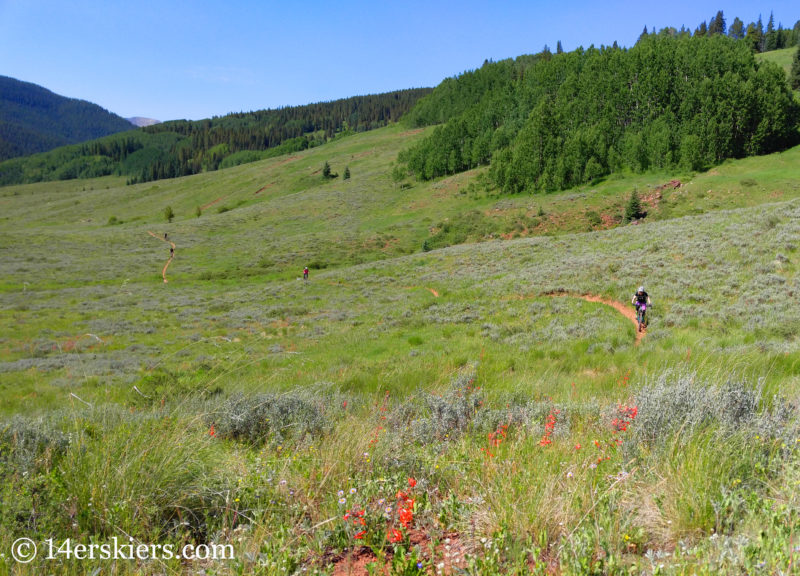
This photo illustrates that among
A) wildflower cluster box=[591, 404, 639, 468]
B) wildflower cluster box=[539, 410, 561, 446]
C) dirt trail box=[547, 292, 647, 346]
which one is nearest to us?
wildflower cluster box=[591, 404, 639, 468]

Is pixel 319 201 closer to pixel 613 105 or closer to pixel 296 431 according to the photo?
pixel 613 105

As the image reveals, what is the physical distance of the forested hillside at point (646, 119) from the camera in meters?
56.1

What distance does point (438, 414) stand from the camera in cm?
512

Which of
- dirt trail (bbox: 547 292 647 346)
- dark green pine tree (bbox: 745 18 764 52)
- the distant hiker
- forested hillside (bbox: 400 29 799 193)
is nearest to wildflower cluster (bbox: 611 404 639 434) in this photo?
dirt trail (bbox: 547 292 647 346)

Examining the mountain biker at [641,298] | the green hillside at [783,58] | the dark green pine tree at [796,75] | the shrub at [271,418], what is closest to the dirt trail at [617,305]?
the mountain biker at [641,298]

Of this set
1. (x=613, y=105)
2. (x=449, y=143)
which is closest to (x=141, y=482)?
(x=613, y=105)

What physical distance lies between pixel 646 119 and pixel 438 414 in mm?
73527

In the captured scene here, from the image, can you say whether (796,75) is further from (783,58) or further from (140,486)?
(140,486)

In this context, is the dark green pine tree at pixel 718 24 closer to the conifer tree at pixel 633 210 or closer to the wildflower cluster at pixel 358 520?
the conifer tree at pixel 633 210

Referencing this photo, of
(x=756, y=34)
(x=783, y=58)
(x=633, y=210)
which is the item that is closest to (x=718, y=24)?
(x=756, y=34)

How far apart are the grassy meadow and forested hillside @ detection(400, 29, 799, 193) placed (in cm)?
3238

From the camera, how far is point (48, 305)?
31.1 meters

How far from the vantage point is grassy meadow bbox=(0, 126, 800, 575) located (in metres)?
2.50

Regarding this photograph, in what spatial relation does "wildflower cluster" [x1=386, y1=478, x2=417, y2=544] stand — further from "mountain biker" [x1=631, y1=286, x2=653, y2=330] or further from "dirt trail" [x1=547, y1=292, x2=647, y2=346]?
"mountain biker" [x1=631, y1=286, x2=653, y2=330]
